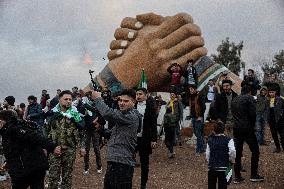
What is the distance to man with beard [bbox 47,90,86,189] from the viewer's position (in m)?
6.97

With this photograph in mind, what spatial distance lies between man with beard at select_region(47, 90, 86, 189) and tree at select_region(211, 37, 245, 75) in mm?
28128

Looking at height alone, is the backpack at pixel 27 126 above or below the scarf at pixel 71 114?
below

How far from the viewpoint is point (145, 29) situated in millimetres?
17938

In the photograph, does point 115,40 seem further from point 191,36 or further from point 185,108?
point 185,108

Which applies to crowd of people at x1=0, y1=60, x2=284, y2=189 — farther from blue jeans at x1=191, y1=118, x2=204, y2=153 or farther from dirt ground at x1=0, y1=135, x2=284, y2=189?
dirt ground at x1=0, y1=135, x2=284, y2=189

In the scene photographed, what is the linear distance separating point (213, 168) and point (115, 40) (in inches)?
476

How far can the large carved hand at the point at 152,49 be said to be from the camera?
17.0 m

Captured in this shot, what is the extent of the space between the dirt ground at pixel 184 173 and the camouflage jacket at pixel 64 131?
8.03ft

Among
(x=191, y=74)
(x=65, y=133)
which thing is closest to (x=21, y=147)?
(x=65, y=133)

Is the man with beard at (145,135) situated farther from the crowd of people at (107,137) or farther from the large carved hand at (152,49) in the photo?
the large carved hand at (152,49)

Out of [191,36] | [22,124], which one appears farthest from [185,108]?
[22,124]

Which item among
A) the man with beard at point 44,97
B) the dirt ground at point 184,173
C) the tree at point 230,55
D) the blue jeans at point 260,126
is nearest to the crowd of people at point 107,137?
the dirt ground at point 184,173

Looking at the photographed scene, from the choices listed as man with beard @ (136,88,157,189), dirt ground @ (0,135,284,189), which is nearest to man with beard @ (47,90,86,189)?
man with beard @ (136,88,157,189)

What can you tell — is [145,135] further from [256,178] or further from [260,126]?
[260,126]
